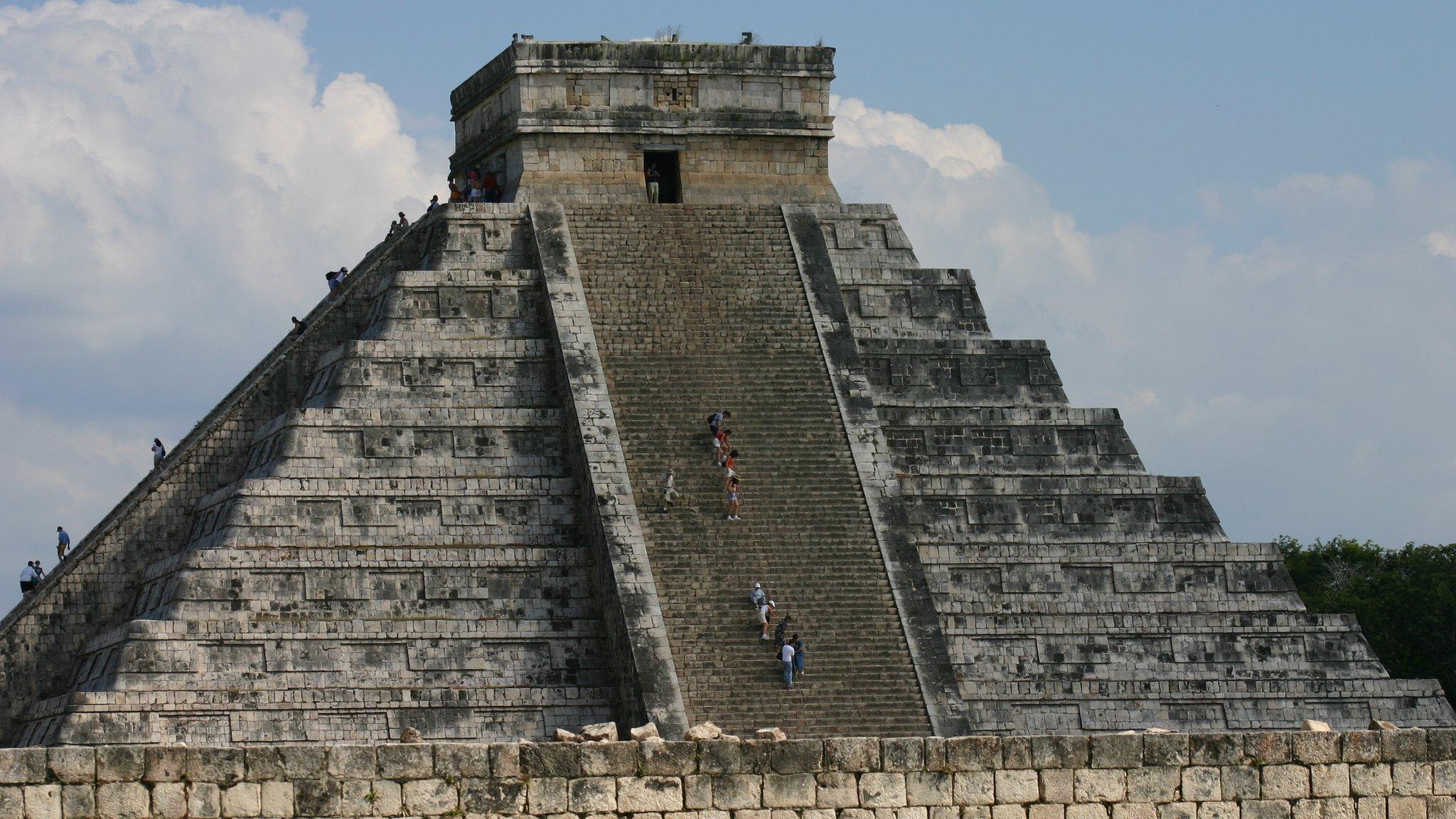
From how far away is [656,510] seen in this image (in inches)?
1558

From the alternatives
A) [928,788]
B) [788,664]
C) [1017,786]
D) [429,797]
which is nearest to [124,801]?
[429,797]

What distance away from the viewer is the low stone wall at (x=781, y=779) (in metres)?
23.8

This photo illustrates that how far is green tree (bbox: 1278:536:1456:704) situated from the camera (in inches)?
2386

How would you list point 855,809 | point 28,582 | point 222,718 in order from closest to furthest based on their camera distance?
1. point 855,809
2. point 222,718
3. point 28,582

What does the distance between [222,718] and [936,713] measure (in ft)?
32.5

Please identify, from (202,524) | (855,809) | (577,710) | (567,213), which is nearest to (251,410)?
(202,524)

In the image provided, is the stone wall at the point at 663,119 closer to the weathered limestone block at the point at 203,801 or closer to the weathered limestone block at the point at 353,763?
the weathered limestone block at the point at 353,763

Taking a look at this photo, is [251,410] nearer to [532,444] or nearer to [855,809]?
[532,444]

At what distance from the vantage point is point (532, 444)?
134 feet

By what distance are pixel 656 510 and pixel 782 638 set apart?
3.20m

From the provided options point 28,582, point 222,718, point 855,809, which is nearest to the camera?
point 855,809

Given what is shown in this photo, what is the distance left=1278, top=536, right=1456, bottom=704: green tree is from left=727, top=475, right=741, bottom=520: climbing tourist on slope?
2374cm

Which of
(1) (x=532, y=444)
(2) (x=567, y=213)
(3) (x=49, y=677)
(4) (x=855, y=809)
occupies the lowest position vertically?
(4) (x=855, y=809)

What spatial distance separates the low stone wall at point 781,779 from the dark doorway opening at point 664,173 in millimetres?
20579
